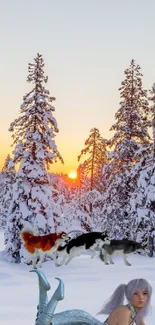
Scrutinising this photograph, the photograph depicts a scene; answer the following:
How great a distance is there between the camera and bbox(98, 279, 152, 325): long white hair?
400 centimetres

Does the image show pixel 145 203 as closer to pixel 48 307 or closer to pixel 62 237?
pixel 62 237

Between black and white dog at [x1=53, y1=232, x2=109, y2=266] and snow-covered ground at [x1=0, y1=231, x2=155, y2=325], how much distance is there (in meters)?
0.37

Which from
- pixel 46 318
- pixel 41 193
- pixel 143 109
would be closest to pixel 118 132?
pixel 143 109

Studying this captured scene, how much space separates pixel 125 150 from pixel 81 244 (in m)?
10.2

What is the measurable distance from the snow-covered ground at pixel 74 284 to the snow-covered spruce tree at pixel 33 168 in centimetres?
176

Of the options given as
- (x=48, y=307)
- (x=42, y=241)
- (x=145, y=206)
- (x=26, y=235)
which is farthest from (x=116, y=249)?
(x=48, y=307)

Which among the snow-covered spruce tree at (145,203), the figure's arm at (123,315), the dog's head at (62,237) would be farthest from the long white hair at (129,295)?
the snow-covered spruce tree at (145,203)

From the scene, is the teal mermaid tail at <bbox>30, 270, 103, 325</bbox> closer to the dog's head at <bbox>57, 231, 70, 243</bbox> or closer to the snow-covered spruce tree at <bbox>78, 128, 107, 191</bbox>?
the dog's head at <bbox>57, 231, 70, 243</bbox>

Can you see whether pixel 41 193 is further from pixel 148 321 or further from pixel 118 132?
pixel 148 321

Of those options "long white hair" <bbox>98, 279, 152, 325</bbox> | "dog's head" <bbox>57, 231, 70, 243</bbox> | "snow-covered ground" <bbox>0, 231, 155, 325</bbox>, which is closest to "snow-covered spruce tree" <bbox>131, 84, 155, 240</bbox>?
"snow-covered ground" <bbox>0, 231, 155, 325</bbox>

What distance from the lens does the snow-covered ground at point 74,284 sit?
10.2m

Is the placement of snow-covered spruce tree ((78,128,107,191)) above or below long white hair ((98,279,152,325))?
above

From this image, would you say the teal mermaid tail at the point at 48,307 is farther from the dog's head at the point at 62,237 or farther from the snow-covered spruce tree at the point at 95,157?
the snow-covered spruce tree at the point at 95,157

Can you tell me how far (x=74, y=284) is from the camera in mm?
13977
